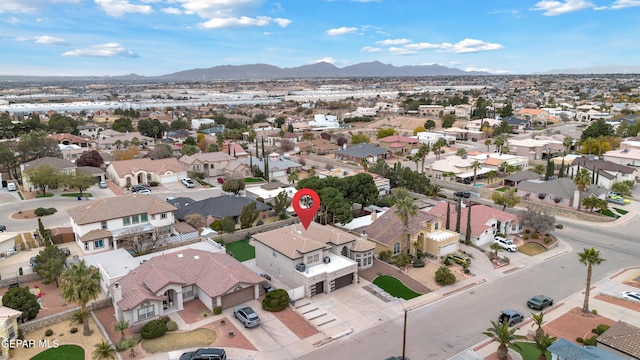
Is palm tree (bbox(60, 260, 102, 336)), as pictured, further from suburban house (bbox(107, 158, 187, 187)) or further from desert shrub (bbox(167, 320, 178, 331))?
suburban house (bbox(107, 158, 187, 187))

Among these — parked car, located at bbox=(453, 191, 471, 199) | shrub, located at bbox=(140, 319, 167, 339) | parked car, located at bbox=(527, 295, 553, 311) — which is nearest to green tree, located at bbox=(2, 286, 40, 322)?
shrub, located at bbox=(140, 319, 167, 339)

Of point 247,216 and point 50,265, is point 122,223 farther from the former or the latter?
point 247,216

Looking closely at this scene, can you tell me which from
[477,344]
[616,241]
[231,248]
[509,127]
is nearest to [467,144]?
[509,127]

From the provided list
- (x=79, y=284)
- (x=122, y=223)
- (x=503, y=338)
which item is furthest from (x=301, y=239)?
(x=122, y=223)

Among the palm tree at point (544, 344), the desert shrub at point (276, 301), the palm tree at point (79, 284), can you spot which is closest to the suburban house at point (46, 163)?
the palm tree at point (79, 284)

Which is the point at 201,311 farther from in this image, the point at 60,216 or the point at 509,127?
the point at 509,127

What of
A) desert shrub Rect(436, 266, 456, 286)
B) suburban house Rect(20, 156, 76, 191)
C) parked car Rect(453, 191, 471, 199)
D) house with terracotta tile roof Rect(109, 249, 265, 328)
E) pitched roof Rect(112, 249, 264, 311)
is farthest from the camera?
parked car Rect(453, 191, 471, 199)

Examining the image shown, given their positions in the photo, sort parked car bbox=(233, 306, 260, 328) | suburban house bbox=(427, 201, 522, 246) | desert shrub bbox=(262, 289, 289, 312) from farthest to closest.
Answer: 1. suburban house bbox=(427, 201, 522, 246)
2. desert shrub bbox=(262, 289, 289, 312)
3. parked car bbox=(233, 306, 260, 328)
